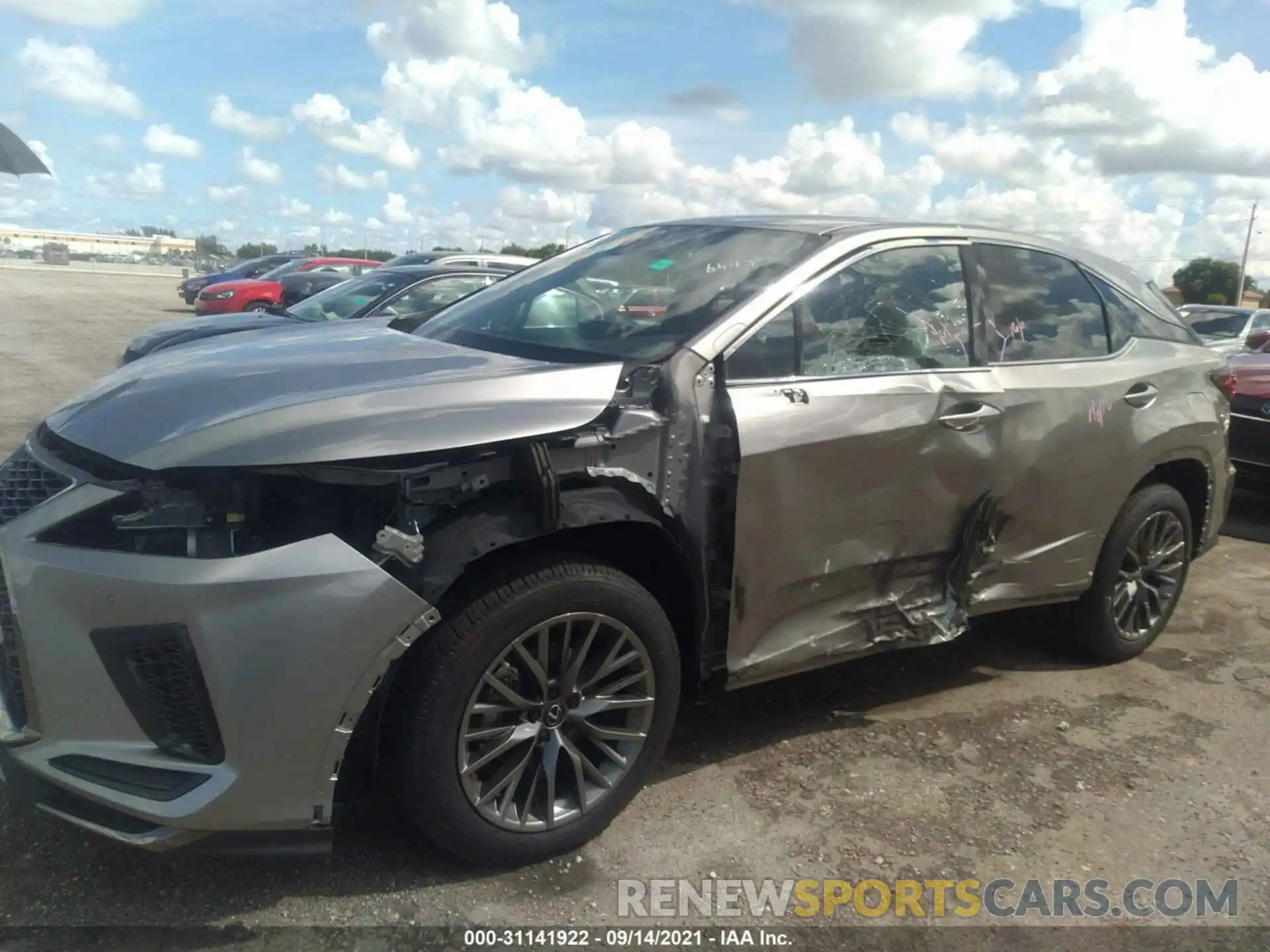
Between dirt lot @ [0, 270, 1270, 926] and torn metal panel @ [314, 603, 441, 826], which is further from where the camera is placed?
dirt lot @ [0, 270, 1270, 926]

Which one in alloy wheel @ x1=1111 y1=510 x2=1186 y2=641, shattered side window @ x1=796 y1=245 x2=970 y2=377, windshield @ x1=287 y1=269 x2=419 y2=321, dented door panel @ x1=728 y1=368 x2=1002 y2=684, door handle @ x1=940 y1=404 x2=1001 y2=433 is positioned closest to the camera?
dented door panel @ x1=728 y1=368 x2=1002 y2=684

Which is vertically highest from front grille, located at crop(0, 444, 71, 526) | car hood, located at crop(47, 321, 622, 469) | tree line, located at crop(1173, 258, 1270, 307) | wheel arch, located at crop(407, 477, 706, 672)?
car hood, located at crop(47, 321, 622, 469)

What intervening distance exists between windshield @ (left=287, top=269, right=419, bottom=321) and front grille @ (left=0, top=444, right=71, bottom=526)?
6.92m

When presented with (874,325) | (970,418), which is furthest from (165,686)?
(970,418)

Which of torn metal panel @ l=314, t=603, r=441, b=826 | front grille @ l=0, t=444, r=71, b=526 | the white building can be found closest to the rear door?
torn metal panel @ l=314, t=603, r=441, b=826

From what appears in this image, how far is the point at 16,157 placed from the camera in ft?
38.6

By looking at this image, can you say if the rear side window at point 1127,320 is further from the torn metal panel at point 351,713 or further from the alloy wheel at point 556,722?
the torn metal panel at point 351,713

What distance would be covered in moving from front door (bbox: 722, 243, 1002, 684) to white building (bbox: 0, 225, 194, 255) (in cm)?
10911

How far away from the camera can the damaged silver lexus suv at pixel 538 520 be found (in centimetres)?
241

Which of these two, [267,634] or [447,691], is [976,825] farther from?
[267,634]

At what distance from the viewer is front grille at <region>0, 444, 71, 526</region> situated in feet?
8.39

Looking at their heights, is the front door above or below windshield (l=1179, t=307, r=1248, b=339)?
above

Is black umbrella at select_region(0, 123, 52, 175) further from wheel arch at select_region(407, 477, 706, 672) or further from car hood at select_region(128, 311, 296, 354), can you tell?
wheel arch at select_region(407, 477, 706, 672)

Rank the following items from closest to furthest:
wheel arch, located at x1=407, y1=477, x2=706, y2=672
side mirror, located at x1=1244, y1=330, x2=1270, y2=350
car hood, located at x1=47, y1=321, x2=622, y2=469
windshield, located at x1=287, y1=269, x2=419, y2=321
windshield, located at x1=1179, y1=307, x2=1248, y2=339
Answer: car hood, located at x1=47, y1=321, x2=622, y2=469, wheel arch, located at x1=407, y1=477, x2=706, y2=672, windshield, located at x1=287, y1=269, x2=419, y2=321, side mirror, located at x1=1244, y1=330, x2=1270, y2=350, windshield, located at x1=1179, y1=307, x2=1248, y2=339
